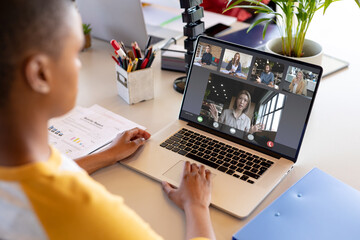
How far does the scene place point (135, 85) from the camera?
143cm

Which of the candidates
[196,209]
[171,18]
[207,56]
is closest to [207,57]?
[207,56]

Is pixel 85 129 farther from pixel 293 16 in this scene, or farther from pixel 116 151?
pixel 293 16

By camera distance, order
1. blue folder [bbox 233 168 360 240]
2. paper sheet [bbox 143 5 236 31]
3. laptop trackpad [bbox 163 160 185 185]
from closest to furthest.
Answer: blue folder [bbox 233 168 360 240]
laptop trackpad [bbox 163 160 185 185]
paper sheet [bbox 143 5 236 31]

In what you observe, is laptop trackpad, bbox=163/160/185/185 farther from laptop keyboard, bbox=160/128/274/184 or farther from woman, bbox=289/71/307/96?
woman, bbox=289/71/307/96

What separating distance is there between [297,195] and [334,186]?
0.10m

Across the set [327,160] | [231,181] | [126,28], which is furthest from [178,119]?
[126,28]

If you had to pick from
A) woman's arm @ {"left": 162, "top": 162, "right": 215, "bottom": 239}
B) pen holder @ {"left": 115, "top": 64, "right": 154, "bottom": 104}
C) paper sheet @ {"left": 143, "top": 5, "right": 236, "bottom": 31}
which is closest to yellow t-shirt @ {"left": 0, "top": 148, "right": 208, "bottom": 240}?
woman's arm @ {"left": 162, "top": 162, "right": 215, "bottom": 239}

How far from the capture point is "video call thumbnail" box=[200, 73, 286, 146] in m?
1.16

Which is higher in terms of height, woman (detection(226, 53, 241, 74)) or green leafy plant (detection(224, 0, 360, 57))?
green leafy plant (detection(224, 0, 360, 57))

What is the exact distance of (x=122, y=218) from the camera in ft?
2.32

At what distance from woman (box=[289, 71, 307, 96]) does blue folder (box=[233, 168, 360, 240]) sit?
224 mm

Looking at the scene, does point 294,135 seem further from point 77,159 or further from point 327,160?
point 77,159

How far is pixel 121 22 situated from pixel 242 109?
2.56ft

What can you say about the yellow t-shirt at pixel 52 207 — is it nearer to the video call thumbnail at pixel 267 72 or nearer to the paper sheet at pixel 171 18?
the video call thumbnail at pixel 267 72
